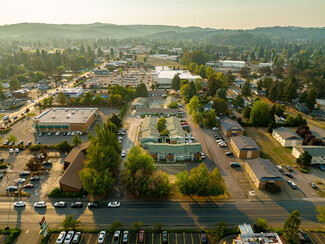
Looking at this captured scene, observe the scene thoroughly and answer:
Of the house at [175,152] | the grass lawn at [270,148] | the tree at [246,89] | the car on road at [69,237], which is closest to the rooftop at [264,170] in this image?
the grass lawn at [270,148]

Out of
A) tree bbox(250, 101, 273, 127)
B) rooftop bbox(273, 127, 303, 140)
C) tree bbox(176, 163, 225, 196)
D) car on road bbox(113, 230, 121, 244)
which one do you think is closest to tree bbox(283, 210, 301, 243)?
tree bbox(176, 163, 225, 196)

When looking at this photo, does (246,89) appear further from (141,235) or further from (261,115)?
(141,235)

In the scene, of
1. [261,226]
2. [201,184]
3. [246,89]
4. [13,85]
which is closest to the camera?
[261,226]

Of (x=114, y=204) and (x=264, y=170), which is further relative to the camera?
(x=264, y=170)

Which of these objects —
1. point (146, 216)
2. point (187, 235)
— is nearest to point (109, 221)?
point (146, 216)

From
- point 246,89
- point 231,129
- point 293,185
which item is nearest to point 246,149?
point 231,129

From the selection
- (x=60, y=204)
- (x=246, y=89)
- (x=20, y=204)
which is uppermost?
(x=246, y=89)

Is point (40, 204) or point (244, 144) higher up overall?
point (244, 144)
